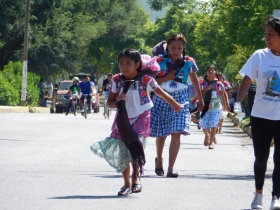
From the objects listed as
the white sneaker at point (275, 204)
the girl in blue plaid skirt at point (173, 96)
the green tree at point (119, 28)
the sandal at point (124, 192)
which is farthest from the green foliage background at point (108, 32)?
the white sneaker at point (275, 204)

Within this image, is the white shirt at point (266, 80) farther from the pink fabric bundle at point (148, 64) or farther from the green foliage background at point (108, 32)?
the green foliage background at point (108, 32)

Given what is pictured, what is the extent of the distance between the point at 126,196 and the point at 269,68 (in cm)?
206

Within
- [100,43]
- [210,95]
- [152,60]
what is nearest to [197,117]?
[210,95]

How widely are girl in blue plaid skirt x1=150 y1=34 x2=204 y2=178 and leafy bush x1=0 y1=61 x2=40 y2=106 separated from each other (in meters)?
24.8

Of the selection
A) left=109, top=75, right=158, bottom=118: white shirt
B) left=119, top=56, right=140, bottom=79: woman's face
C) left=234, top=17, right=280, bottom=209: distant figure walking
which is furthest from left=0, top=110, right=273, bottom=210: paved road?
left=119, top=56, right=140, bottom=79: woman's face

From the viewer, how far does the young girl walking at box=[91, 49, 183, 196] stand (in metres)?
8.37

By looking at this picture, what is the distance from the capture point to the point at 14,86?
38.0m

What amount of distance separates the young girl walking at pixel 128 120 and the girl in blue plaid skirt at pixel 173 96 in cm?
153

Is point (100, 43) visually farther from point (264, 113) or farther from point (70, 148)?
point (264, 113)

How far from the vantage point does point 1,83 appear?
34562 mm

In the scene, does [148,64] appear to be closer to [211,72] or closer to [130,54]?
[130,54]

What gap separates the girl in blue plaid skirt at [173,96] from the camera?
1012 centimetres

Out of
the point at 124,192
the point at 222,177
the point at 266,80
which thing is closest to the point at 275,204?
the point at 266,80

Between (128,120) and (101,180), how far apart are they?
1.63 metres
